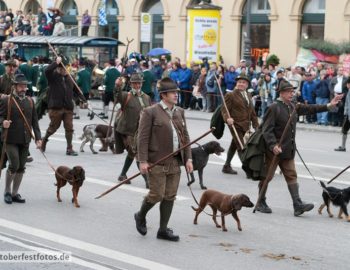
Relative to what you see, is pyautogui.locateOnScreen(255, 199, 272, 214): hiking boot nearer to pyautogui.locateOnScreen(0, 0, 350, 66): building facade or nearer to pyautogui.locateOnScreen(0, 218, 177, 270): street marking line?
pyautogui.locateOnScreen(0, 218, 177, 270): street marking line

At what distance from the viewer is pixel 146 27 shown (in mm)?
35719

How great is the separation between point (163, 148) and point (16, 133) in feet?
9.01

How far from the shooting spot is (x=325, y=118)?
24156 millimetres

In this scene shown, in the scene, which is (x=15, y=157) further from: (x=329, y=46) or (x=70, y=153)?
(x=329, y=46)

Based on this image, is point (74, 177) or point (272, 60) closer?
point (74, 177)

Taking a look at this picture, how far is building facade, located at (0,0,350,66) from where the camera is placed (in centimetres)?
3100

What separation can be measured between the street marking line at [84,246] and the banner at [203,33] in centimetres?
1924

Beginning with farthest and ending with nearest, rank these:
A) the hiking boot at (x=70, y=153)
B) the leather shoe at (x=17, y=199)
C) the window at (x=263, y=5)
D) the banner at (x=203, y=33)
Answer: the window at (x=263, y=5) < the banner at (x=203, y=33) < the hiking boot at (x=70, y=153) < the leather shoe at (x=17, y=199)

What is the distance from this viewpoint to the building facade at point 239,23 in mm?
31005

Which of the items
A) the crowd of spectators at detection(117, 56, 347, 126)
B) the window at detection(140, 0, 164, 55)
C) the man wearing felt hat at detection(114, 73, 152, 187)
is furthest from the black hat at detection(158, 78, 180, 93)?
the window at detection(140, 0, 164, 55)

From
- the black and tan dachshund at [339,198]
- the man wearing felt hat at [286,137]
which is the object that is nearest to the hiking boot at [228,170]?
the man wearing felt hat at [286,137]

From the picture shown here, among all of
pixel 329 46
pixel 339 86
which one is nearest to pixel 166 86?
pixel 339 86

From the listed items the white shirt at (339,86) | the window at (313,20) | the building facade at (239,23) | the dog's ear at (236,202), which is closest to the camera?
the dog's ear at (236,202)

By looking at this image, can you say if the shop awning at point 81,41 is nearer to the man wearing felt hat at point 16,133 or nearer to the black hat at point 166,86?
the man wearing felt hat at point 16,133
